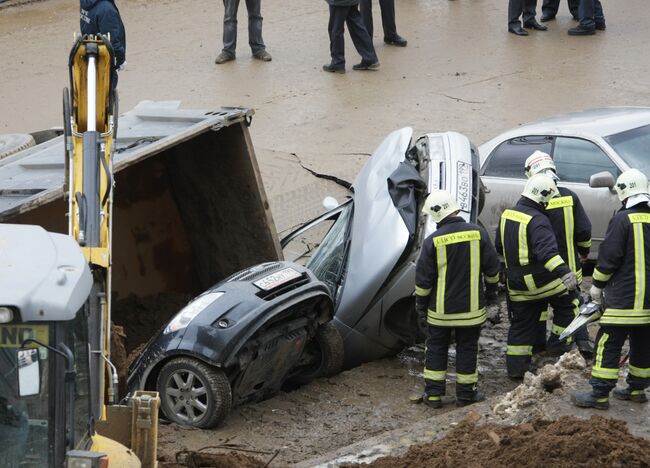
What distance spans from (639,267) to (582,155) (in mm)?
3066

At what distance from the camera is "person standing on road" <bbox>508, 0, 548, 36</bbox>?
16.6m

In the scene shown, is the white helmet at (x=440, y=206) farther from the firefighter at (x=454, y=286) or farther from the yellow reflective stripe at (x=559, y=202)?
the yellow reflective stripe at (x=559, y=202)

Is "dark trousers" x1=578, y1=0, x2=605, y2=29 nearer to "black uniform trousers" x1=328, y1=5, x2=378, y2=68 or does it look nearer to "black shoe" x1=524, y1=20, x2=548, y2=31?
"black shoe" x1=524, y1=20, x2=548, y2=31

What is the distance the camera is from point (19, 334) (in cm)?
426

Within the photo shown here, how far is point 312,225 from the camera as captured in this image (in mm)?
9727

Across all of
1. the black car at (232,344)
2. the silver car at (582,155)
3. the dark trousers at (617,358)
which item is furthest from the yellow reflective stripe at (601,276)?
the silver car at (582,155)

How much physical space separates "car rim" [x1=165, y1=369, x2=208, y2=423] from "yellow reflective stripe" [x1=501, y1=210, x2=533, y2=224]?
2476mm

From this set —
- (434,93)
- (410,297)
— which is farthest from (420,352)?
(434,93)

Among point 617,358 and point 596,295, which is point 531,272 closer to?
point 596,295

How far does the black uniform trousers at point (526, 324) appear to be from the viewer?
8016mm

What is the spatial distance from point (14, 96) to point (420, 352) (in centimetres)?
891

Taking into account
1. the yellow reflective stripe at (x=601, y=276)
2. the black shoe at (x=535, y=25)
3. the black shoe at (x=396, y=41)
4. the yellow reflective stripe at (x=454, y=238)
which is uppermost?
the black shoe at (x=535, y=25)

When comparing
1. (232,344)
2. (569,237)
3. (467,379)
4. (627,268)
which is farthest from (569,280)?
(232,344)

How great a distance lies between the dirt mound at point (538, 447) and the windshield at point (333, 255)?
2128 millimetres
